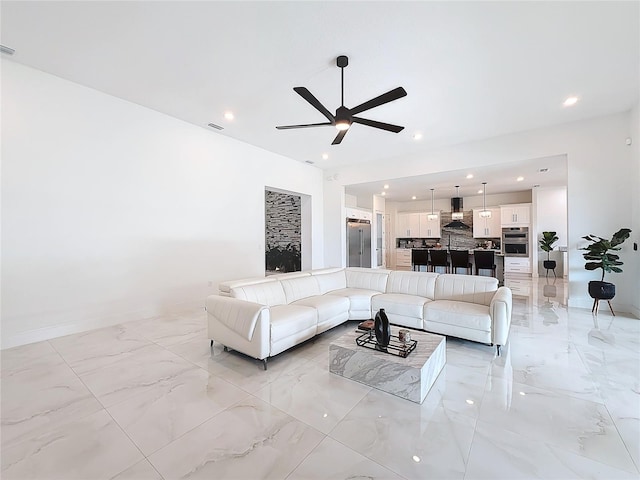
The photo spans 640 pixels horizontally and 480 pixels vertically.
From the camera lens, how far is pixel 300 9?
244 cm

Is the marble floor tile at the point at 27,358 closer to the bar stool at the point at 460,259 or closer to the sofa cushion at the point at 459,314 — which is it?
the sofa cushion at the point at 459,314

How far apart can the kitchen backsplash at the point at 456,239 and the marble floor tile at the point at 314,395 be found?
9.40 meters

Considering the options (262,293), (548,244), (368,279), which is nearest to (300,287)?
(262,293)

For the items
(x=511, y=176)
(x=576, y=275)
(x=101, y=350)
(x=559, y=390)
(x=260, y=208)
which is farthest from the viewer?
(x=511, y=176)

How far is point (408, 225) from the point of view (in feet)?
36.7

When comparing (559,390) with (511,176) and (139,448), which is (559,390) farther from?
(511,176)

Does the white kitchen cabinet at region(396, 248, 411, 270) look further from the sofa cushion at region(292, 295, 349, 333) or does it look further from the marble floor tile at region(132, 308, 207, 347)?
the marble floor tile at region(132, 308, 207, 347)

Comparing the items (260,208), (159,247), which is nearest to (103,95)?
(159,247)

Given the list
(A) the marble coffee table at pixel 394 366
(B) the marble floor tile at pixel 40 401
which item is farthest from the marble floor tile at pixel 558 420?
(B) the marble floor tile at pixel 40 401

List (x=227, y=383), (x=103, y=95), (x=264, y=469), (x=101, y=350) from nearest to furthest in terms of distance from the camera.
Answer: (x=264, y=469)
(x=227, y=383)
(x=101, y=350)
(x=103, y=95)

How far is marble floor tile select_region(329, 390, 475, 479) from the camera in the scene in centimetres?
154

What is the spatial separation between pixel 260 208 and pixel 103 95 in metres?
3.14

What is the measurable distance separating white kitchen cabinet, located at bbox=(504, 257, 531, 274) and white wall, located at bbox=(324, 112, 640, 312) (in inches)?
169

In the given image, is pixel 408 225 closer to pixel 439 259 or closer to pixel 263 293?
pixel 439 259
